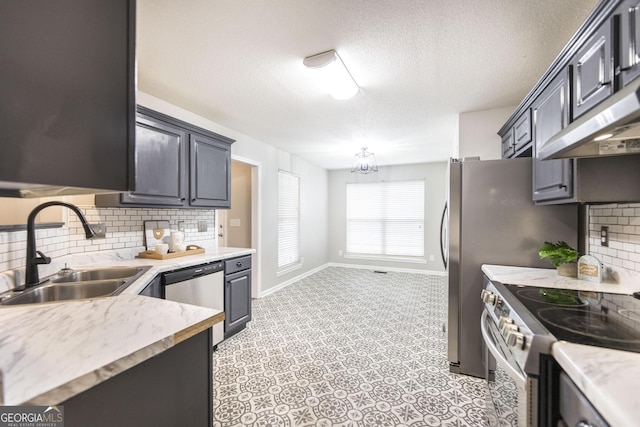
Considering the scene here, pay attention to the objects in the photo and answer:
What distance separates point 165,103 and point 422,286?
4692 mm

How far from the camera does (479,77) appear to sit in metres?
2.16

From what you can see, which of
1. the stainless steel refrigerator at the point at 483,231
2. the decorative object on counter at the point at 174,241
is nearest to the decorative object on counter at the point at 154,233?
the decorative object on counter at the point at 174,241

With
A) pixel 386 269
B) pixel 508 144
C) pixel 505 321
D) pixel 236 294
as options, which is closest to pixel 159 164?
pixel 236 294

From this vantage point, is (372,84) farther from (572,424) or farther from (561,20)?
(572,424)

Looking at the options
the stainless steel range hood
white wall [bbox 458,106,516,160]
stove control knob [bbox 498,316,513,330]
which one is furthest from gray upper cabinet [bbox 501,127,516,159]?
stove control knob [bbox 498,316,513,330]

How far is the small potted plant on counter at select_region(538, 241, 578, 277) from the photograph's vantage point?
169 cm

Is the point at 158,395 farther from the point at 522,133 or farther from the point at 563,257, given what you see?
the point at 522,133

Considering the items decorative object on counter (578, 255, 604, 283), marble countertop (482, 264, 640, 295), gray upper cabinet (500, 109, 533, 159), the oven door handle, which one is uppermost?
gray upper cabinet (500, 109, 533, 159)

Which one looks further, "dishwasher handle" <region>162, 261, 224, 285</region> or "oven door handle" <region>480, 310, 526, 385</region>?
"dishwasher handle" <region>162, 261, 224, 285</region>

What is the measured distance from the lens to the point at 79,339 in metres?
0.79

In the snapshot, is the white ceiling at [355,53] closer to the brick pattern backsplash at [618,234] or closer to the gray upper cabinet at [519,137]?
the gray upper cabinet at [519,137]

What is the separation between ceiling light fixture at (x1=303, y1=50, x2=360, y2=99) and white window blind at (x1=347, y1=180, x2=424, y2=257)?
3.95 meters

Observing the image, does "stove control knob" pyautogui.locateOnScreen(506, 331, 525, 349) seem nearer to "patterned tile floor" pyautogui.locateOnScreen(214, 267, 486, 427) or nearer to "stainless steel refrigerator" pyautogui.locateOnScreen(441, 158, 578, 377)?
"patterned tile floor" pyautogui.locateOnScreen(214, 267, 486, 427)

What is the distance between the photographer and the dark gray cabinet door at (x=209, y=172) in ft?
8.65
